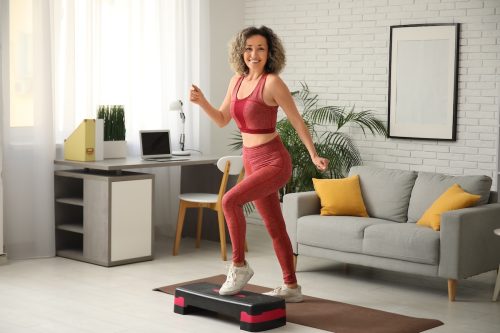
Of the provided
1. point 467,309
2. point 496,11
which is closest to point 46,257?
point 467,309

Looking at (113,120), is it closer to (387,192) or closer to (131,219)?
(131,219)

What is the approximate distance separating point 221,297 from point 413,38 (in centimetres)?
347

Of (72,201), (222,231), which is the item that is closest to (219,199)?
(222,231)

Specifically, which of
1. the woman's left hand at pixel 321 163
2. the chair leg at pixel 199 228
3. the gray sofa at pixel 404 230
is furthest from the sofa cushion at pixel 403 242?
the chair leg at pixel 199 228

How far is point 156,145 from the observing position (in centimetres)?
701

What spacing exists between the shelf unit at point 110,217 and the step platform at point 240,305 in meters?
1.52

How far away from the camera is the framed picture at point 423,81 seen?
703cm

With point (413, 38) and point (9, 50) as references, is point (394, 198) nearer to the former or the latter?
point (413, 38)

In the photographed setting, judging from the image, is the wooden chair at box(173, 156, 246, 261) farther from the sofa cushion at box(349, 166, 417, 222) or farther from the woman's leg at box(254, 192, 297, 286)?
the woman's leg at box(254, 192, 297, 286)

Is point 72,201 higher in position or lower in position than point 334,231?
higher

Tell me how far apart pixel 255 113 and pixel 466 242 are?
5.46ft

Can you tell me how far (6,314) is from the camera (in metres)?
4.90

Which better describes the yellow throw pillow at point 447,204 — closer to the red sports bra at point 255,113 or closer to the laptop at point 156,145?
the red sports bra at point 255,113

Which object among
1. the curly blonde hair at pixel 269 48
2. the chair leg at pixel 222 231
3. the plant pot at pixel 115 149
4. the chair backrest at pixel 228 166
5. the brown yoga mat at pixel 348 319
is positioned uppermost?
the curly blonde hair at pixel 269 48
